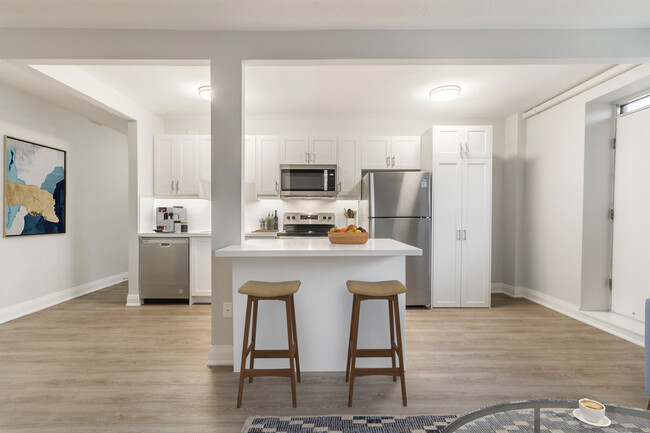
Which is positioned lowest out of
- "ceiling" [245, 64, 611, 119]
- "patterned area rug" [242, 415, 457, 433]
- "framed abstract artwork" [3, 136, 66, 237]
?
"patterned area rug" [242, 415, 457, 433]

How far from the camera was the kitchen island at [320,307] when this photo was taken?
2428mm

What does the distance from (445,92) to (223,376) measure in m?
3.67

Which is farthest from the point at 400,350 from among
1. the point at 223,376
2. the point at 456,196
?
the point at 456,196

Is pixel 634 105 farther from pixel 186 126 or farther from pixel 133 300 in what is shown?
pixel 133 300

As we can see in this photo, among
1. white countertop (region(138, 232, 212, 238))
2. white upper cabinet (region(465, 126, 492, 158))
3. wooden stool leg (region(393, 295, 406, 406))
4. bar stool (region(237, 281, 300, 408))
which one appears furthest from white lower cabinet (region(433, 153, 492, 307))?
white countertop (region(138, 232, 212, 238))

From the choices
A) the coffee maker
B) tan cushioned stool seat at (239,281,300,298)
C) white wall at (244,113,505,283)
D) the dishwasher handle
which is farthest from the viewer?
white wall at (244,113,505,283)

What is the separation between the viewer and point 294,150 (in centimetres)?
473

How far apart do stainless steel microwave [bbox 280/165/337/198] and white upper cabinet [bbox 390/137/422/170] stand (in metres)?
0.93

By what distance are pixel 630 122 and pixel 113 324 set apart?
5947mm

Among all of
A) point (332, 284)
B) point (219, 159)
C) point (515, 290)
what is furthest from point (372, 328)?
point (515, 290)

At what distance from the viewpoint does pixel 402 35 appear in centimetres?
258

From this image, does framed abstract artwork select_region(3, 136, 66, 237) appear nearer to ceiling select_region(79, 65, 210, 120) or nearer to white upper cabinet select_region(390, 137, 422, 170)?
ceiling select_region(79, 65, 210, 120)

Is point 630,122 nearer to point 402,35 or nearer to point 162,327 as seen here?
point 402,35

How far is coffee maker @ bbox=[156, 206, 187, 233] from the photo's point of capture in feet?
15.0
